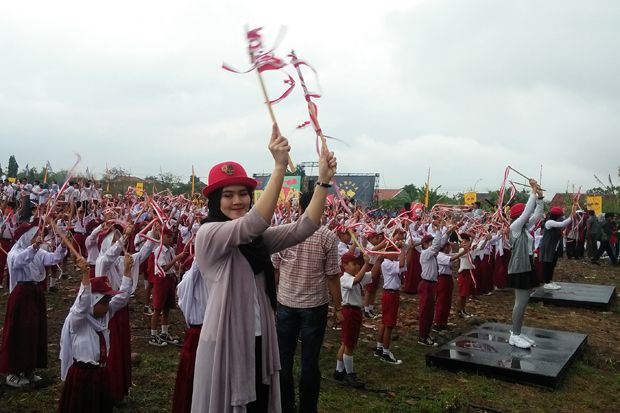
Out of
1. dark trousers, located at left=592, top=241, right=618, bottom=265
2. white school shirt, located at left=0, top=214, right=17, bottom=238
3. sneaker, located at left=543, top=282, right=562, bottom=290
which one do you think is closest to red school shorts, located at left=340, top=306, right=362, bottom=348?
white school shirt, located at left=0, top=214, right=17, bottom=238

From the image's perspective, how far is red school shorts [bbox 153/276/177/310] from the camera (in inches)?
308

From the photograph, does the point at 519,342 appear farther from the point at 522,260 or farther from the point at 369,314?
the point at 369,314

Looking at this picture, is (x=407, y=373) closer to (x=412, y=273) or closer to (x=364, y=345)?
(x=364, y=345)

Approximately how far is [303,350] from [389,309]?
297 centimetres

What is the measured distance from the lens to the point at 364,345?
334 inches

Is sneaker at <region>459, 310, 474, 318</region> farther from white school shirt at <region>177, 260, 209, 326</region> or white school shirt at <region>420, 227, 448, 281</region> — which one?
white school shirt at <region>177, 260, 209, 326</region>

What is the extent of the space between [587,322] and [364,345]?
18.7ft

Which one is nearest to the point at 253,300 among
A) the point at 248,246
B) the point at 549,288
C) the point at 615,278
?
the point at 248,246

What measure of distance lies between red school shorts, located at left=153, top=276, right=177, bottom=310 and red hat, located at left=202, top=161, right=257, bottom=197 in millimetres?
5499

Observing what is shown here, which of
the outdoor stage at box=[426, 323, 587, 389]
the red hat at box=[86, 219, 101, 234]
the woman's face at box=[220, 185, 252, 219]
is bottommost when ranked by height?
the outdoor stage at box=[426, 323, 587, 389]

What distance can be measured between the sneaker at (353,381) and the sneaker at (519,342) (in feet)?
9.48

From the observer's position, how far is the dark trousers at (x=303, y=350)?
15.8 ft

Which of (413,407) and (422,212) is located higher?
(422,212)

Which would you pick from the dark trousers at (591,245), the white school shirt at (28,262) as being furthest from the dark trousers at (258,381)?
the dark trousers at (591,245)
